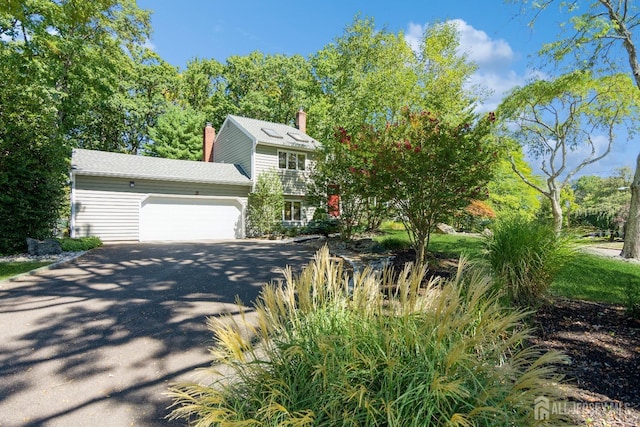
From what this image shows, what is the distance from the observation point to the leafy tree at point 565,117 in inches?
528

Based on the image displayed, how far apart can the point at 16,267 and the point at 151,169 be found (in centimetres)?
856

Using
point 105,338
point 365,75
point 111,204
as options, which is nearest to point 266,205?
point 111,204

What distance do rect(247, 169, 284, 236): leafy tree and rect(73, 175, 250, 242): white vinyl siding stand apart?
3.83 metres

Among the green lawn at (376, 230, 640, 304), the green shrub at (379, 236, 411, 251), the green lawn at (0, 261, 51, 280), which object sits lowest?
the green lawn at (0, 261, 51, 280)

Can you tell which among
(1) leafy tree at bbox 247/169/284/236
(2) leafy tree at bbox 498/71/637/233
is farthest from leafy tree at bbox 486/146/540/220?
(1) leafy tree at bbox 247/169/284/236

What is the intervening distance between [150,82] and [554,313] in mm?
30226

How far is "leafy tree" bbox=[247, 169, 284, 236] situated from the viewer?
16.1m

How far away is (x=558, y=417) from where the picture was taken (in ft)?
4.90

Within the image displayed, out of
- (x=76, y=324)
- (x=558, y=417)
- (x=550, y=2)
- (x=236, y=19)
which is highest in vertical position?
(x=236, y=19)

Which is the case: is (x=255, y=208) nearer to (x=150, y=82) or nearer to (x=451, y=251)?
(x=451, y=251)

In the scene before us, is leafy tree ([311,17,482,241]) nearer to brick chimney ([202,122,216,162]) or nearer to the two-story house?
the two-story house

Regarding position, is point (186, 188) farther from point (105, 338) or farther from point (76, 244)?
point (105, 338)

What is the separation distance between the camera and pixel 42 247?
941cm

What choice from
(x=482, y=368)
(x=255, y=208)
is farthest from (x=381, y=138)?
(x=255, y=208)
